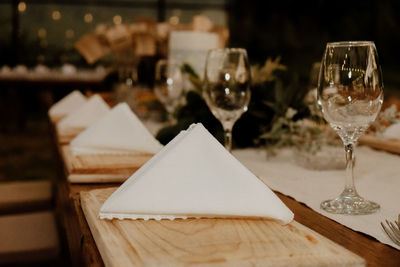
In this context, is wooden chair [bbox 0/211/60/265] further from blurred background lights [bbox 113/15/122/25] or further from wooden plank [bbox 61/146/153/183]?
blurred background lights [bbox 113/15/122/25]

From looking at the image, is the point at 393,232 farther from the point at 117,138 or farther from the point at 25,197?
the point at 25,197

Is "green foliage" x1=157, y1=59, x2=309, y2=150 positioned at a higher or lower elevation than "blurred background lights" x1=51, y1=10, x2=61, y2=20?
lower

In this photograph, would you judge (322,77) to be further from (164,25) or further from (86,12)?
(86,12)

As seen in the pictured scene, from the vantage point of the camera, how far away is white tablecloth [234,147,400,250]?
0.70 m

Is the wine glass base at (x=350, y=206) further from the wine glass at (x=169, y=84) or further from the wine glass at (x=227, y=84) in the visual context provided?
the wine glass at (x=169, y=84)

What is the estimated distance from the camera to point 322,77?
735 mm

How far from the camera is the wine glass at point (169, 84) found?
171cm

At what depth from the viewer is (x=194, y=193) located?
0.60 metres

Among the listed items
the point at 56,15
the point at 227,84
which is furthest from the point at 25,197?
the point at 56,15

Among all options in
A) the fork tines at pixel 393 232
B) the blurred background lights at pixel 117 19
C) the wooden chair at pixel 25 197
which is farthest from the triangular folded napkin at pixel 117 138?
the blurred background lights at pixel 117 19

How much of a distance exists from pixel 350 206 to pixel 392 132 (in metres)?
0.68

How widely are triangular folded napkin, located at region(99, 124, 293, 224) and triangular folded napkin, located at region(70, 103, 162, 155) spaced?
44 cm

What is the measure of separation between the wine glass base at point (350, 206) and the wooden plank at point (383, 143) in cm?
54

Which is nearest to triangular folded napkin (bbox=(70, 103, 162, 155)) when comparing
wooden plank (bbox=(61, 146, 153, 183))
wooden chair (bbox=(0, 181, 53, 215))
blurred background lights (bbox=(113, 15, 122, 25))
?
wooden plank (bbox=(61, 146, 153, 183))
